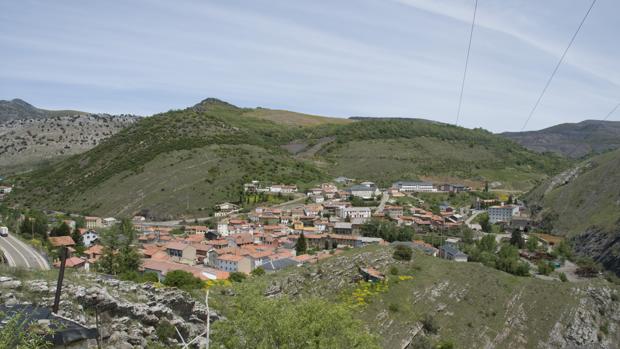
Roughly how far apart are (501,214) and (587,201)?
42.8ft

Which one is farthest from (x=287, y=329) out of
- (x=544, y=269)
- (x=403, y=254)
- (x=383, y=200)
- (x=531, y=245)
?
(x=383, y=200)

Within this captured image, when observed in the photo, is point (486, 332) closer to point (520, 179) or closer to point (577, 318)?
point (577, 318)

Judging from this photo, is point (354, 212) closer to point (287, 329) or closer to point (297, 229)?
point (297, 229)

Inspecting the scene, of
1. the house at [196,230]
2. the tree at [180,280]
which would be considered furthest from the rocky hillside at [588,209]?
the tree at [180,280]

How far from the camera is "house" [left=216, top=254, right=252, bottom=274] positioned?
147 ft

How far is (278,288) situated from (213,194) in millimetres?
58945

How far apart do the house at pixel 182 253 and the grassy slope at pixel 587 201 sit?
52.0m

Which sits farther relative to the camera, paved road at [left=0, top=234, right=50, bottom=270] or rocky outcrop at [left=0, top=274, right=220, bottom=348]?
paved road at [left=0, top=234, right=50, bottom=270]

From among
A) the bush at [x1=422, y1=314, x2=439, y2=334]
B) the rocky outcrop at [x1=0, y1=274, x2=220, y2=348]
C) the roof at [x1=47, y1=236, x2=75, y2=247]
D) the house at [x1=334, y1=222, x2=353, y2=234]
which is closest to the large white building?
the house at [x1=334, y1=222, x2=353, y2=234]

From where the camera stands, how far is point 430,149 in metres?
156

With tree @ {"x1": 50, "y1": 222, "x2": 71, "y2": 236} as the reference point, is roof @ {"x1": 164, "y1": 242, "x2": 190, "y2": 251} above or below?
above

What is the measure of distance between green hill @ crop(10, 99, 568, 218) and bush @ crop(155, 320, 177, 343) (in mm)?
65906

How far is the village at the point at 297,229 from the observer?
46.0m

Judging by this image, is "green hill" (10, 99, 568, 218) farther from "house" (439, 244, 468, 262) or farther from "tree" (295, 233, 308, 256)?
"house" (439, 244, 468, 262)
